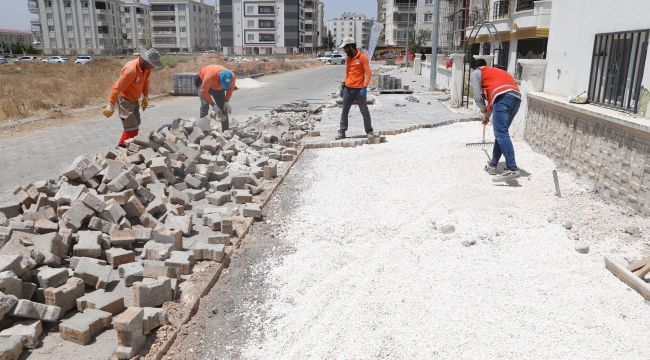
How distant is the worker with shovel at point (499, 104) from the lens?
561cm

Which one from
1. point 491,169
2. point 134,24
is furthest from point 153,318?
point 134,24

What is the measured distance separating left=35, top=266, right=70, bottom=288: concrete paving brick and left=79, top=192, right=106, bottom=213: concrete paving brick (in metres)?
0.82

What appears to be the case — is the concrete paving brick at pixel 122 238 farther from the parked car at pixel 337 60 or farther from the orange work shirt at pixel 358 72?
the parked car at pixel 337 60

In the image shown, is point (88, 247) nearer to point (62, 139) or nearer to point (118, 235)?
point (118, 235)

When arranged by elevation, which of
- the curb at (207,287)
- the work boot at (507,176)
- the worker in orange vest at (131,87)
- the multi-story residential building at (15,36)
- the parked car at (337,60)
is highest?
the multi-story residential building at (15,36)

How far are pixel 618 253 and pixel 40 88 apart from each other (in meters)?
19.3

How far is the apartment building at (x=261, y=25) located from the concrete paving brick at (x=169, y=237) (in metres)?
82.8

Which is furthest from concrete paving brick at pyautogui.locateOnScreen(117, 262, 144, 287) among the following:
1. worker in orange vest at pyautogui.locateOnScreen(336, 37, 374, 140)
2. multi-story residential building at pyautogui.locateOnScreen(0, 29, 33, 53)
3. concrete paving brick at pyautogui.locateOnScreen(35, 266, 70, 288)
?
multi-story residential building at pyautogui.locateOnScreen(0, 29, 33, 53)

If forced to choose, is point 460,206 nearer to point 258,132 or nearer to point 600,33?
point 600,33

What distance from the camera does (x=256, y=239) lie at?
462 centimetres

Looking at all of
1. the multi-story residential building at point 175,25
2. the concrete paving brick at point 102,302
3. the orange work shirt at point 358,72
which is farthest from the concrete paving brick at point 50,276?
the multi-story residential building at point 175,25

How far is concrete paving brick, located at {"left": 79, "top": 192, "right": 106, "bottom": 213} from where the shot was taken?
4156 mm

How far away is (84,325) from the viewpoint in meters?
2.96

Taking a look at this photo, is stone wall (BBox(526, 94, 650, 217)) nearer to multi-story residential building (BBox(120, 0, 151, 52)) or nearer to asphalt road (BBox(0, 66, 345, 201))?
asphalt road (BBox(0, 66, 345, 201))
